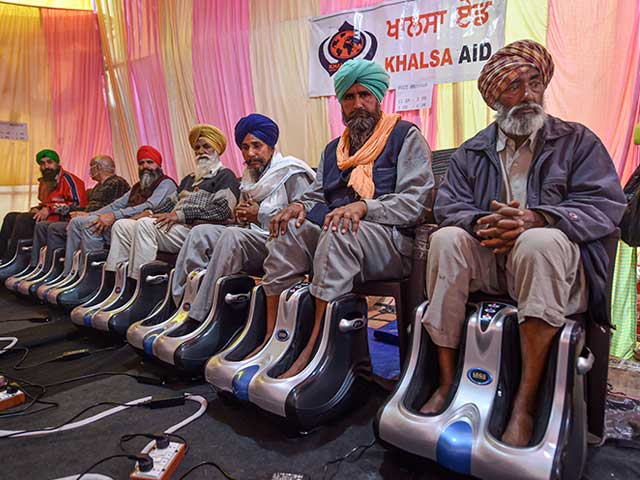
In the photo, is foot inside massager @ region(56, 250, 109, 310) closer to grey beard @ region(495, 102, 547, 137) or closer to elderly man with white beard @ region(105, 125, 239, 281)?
elderly man with white beard @ region(105, 125, 239, 281)

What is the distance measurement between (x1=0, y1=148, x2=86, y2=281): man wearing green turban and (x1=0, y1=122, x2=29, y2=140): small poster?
4.08ft

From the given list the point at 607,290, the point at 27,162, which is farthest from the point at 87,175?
the point at 607,290

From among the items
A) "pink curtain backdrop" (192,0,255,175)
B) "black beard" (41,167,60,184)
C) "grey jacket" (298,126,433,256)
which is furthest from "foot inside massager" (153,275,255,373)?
"black beard" (41,167,60,184)

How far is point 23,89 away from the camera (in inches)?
224

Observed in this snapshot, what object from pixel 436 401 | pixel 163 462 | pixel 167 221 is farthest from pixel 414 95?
pixel 163 462

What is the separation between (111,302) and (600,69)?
3.10m

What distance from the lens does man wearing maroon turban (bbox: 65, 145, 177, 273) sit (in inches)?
131

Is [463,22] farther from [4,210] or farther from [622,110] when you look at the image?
[4,210]

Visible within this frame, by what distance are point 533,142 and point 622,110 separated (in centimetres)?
127

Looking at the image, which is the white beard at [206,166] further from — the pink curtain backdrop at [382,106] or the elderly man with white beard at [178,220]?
the pink curtain backdrop at [382,106]

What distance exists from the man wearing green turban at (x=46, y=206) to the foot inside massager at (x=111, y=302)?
6.92ft

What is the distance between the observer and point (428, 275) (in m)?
1.41

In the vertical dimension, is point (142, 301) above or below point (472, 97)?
below

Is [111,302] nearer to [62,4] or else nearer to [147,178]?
[147,178]
